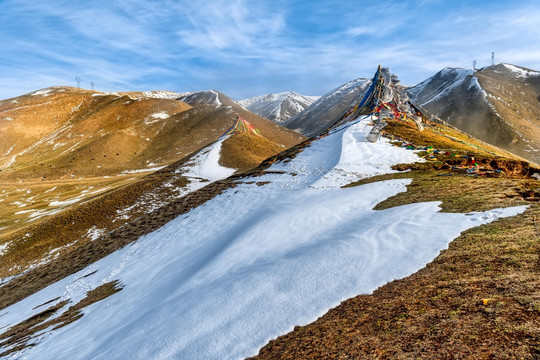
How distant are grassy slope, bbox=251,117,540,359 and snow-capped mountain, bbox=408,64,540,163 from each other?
111m

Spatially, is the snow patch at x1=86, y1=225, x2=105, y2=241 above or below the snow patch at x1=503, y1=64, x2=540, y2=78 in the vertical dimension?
below

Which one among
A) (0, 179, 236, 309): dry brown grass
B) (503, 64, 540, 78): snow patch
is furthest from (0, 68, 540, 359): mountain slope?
(503, 64, 540, 78): snow patch

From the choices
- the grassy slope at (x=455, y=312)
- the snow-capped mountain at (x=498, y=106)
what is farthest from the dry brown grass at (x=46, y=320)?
the snow-capped mountain at (x=498, y=106)

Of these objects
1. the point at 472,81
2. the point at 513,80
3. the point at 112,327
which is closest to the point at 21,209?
the point at 112,327

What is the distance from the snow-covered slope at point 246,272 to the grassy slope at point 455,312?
0.62 meters

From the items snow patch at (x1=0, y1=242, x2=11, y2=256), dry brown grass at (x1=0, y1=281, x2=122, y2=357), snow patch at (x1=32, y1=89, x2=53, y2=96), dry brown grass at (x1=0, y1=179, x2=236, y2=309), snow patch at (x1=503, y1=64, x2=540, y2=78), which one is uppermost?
snow patch at (x1=32, y1=89, x2=53, y2=96)

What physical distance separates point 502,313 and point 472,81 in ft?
643

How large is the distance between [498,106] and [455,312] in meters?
160

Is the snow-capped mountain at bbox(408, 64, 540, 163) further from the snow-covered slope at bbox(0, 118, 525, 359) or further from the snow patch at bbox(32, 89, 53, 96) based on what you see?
the snow patch at bbox(32, 89, 53, 96)

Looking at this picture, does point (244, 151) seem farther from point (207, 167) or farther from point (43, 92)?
point (43, 92)

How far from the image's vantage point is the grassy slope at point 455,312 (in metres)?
4.87

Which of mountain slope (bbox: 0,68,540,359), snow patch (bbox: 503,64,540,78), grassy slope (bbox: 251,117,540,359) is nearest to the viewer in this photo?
grassy slope (bbox: 251,117,540,359)

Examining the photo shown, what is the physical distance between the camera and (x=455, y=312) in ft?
19.0

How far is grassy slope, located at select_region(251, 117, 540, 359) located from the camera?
4.87m
